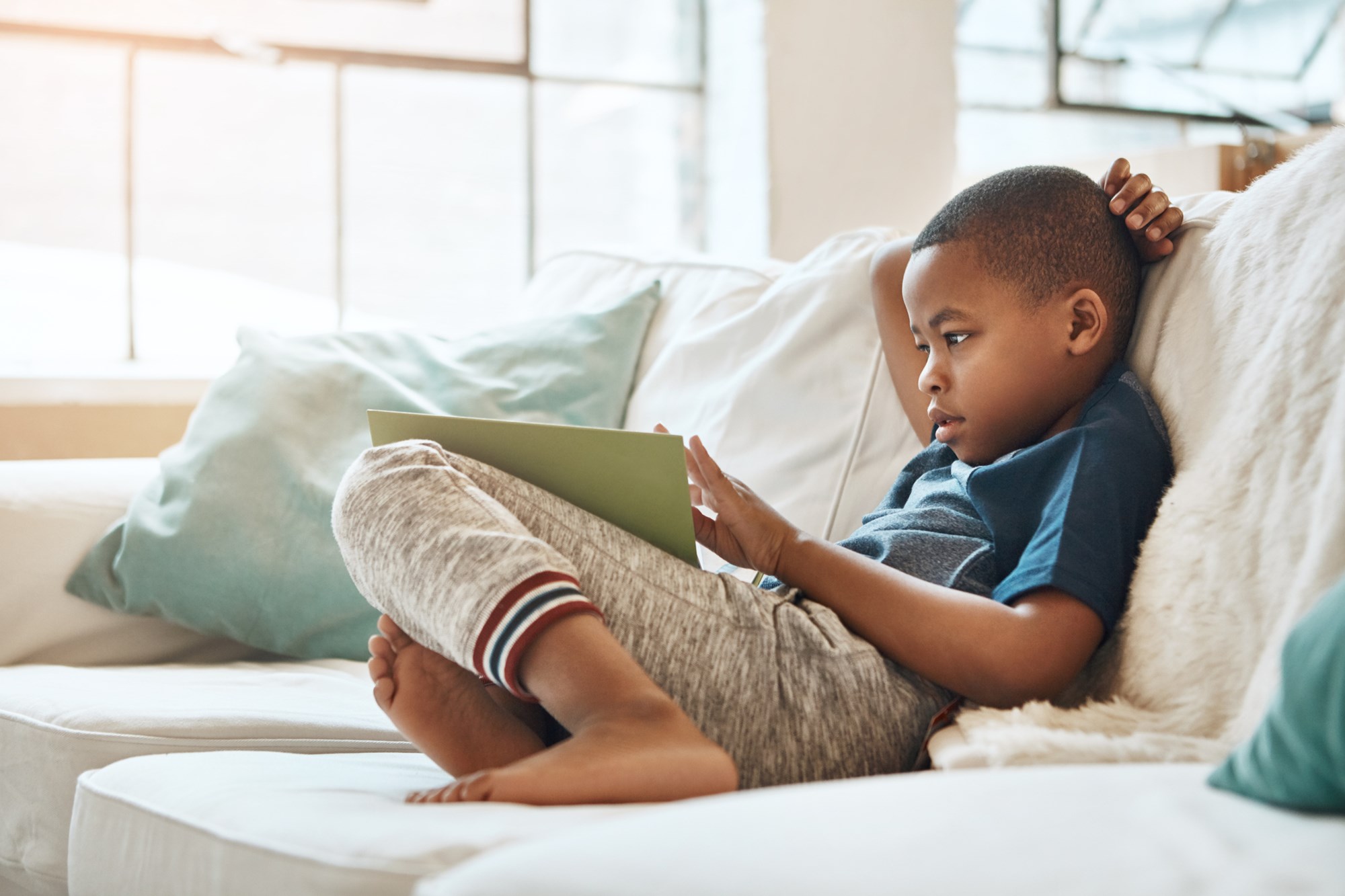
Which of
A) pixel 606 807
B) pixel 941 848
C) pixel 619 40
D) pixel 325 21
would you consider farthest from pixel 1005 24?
pixel 941 848

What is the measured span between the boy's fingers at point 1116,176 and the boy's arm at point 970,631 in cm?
39

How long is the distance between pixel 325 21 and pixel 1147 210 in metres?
2.15

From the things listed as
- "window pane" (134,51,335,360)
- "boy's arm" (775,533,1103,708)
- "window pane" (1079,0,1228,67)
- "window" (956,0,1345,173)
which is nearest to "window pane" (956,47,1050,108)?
"window" (956,0,1345,173)

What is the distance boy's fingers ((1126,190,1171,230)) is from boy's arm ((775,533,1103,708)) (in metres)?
0.35

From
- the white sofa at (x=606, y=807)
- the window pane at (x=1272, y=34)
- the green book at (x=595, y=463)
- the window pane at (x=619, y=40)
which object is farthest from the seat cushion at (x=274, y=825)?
the window pane at (x=1272, y=34)

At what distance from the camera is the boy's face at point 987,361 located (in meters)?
0.97

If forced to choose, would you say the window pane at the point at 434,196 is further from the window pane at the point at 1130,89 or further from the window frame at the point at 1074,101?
the window pane at the point at 1130,89

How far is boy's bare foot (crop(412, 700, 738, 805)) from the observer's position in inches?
27.9

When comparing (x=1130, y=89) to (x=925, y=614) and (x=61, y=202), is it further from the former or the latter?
(x=925, y=614)

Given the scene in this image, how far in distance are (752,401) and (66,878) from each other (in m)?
0.83

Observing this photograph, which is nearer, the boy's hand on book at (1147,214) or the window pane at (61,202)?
the boy's hand on book at (1147,214)

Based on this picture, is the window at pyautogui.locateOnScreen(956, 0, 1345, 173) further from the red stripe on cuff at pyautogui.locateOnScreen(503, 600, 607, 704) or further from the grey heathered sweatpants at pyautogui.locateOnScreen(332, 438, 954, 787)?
the red stripe on cuff at pyautogui.locateOnScreen(503, 600, 607, 704)

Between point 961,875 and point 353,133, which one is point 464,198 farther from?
point 961,875

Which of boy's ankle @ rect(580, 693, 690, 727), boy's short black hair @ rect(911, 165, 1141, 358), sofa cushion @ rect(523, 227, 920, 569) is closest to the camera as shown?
boy's ankle @ rect(580, 693, 690, 727)
